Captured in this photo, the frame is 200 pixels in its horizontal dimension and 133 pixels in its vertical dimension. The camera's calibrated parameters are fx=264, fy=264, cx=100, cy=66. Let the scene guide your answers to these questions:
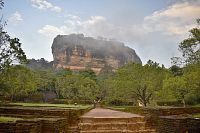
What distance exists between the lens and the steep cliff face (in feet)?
353

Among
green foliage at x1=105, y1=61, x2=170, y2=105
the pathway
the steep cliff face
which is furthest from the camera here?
the steep cliff face

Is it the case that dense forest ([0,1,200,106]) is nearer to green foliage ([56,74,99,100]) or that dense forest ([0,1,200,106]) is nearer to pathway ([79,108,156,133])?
green foliage ([56,74,99,100])

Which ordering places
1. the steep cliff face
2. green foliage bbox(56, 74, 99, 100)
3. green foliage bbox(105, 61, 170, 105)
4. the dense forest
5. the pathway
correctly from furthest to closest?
the steep cliff face, green foliage bbox(56, 74, 99, 100), green foliage bbox(105, 61, 170, 105), the dense forest, the pathway

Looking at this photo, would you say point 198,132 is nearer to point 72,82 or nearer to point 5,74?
point 5,74

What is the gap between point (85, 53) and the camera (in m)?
109

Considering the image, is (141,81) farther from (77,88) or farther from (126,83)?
(77,88)

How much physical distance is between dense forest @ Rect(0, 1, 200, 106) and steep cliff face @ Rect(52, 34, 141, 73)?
41.3 m

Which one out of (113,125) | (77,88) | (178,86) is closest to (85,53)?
(77,88)

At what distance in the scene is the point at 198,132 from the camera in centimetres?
820

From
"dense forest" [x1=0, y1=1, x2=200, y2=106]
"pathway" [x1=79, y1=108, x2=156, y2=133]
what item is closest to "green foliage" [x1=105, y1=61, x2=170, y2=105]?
"dense forest" [x1=0, y1=1, x2=200, y2=106]

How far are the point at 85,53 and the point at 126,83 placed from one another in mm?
79971

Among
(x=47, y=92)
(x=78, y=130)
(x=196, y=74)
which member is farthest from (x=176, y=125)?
(x=47, y=92)

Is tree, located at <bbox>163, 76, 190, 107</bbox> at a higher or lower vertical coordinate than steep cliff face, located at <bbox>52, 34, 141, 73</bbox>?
lower

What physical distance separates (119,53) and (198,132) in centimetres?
10829
